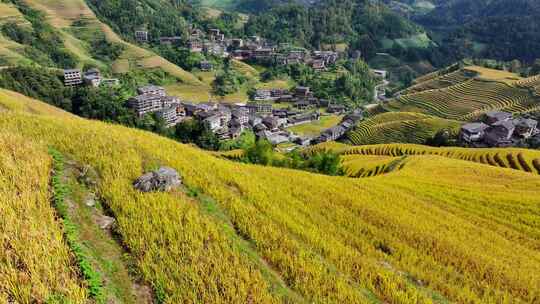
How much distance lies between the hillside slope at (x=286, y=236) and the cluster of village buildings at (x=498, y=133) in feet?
137

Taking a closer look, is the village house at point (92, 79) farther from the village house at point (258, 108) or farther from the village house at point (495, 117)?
the village house at point (495, 117)

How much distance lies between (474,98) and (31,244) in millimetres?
90364

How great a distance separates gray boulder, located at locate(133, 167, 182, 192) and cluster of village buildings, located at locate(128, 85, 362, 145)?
51.5 m

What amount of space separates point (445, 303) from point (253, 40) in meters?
141

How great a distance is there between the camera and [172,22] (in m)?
129

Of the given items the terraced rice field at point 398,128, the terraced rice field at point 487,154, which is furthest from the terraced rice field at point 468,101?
the terraced rice field at point 487,154

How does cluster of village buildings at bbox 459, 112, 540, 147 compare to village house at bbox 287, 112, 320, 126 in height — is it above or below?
above

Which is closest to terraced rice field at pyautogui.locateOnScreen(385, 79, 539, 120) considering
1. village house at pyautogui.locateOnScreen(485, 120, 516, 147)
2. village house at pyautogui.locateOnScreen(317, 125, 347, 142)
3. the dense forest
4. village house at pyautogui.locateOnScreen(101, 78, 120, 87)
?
village house at pyautogui.locateOnScreen(485, 120, 516, 147)

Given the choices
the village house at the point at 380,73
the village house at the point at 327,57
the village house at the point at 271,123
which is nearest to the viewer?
the village house at the point at 271,123

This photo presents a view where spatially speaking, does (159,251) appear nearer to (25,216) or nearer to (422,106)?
(25,216)

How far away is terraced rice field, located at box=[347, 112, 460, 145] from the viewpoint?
61.2 metres

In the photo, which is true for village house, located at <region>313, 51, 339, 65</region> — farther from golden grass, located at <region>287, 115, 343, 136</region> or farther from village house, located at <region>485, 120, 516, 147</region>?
village house, located at <region>485, 120, 516, 147</region>

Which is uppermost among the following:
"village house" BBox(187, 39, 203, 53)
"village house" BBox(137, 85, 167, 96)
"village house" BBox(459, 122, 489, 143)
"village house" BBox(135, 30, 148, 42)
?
"village house" BBox(135, 30, 148, 42)

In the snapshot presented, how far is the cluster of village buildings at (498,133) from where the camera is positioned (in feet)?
175
